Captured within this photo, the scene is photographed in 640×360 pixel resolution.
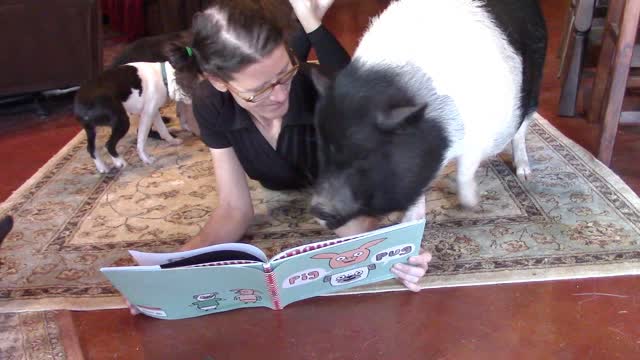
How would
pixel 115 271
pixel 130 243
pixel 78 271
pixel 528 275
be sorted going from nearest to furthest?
pixel 115 271, pixel 528 275, pixel 78 271, pixel 130 243

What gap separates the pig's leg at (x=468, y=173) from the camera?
1.18m

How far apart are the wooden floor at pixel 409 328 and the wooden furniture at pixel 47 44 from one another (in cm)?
157

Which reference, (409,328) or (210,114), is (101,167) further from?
(409,328)

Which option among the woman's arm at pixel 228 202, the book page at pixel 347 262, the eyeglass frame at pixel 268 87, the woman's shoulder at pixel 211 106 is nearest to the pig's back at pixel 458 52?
the eyeglass frame at pixel 268 87

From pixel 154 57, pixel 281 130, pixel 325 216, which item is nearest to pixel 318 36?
pixel 281 130

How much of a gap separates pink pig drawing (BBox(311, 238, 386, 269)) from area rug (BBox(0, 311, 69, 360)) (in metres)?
0.57

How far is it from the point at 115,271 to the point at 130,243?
52 cm

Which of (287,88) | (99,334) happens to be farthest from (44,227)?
(287,88)

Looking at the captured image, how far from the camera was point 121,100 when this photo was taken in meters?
1.91

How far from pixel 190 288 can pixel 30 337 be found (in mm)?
380

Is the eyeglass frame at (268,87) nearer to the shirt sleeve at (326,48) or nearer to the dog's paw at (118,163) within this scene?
the shirt sleeve at (326,48)

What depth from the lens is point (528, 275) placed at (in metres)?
1.25

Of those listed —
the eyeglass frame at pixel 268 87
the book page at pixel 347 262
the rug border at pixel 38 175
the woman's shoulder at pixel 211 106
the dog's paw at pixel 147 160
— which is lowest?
the rug border at pixel 38 175

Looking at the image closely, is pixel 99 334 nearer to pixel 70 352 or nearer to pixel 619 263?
pixel 70 352
